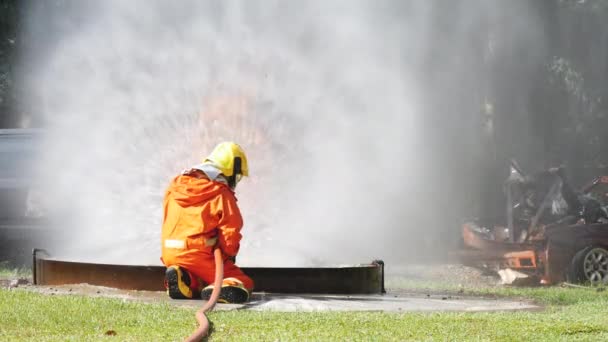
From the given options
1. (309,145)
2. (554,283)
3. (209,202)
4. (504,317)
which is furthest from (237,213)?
(309,145)

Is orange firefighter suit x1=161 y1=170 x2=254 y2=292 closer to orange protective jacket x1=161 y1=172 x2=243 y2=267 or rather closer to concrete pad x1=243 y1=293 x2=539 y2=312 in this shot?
orange protective jacket x1=161 y1=172 x2=243 y2=267

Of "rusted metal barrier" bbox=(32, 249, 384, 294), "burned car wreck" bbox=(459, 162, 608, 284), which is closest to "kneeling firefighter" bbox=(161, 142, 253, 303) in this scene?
"rusted metal barrier" bbox=(32, 249, 384, 294)

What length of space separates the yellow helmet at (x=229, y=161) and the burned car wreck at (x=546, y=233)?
574cm

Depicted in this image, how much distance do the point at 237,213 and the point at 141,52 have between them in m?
8.25

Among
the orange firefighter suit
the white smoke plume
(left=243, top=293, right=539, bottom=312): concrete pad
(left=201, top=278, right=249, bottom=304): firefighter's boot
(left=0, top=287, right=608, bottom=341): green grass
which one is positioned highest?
the white smoke plume

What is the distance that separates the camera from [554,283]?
48.0 ft

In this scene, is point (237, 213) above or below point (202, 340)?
above

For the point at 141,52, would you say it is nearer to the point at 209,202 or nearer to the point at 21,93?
the point at 21,93

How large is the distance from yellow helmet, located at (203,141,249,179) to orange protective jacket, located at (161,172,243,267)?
18 cm

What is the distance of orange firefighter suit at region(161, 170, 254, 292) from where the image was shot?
9.79 m

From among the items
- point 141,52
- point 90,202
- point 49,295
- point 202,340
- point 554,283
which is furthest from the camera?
point 141,52

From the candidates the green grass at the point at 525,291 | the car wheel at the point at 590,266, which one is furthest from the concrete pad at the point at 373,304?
the car wheel at the point at 590,266

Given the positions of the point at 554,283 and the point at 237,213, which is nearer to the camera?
the point at 237,213

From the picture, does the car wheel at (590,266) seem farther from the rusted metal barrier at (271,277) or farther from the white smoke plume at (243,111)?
the rusted metal barrier at (271,277)
